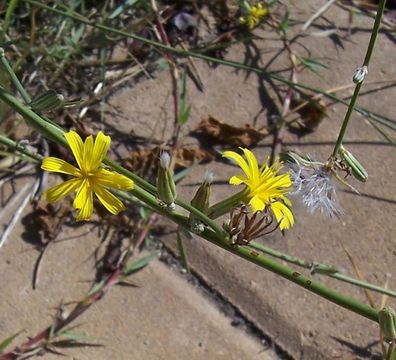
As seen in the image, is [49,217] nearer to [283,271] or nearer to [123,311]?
[123,311]

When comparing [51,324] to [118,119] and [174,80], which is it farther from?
[174,80]

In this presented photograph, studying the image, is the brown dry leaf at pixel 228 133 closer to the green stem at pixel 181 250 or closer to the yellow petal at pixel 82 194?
the green stem at pixel 181 250

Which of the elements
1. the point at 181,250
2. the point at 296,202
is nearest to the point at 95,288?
the point at 181,250

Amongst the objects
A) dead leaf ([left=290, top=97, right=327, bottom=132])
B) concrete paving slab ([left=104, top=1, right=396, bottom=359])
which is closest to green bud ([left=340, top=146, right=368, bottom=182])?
concrete paving slab ([left=104, top=1, right=396, bottom=359])

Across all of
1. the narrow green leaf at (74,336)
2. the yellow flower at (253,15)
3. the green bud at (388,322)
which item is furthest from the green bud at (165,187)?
the yellow flower at (253,15)

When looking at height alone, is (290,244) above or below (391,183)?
below

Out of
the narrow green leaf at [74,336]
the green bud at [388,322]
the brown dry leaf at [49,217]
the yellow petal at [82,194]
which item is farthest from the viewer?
the brown dry leaf at [49,217]

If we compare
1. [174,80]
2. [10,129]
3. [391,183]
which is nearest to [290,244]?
[391,183]
